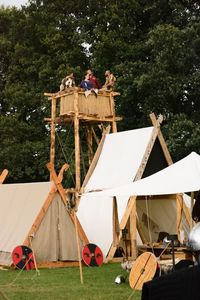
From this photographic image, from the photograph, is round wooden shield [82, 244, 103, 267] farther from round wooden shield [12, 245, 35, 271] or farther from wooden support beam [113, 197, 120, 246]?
round wooden shield [12, 245, 35, 271]

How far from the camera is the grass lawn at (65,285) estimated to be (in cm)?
824

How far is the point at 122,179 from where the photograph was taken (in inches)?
538

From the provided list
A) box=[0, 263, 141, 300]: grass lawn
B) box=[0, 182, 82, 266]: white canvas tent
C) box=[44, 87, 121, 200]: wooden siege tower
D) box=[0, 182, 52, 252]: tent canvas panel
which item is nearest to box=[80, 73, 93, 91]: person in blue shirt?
box=[44, 87, 121, 200]: wooden siege tower

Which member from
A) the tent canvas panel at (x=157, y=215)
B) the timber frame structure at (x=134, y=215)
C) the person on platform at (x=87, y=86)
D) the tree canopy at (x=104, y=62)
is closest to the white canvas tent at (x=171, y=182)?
the timber frame structure at (x=134, y=215)

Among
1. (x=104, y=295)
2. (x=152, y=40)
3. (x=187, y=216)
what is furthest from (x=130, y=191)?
(x=152, y=40)

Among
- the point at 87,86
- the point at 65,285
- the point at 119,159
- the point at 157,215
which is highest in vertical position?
the point at 87,86

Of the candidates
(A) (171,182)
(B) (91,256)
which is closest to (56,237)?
(B) (91,256)

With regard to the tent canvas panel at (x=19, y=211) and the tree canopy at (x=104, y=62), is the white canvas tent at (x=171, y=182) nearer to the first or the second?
the tent canvas panel at (x=19, y=211)

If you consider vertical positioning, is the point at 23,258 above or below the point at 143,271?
above

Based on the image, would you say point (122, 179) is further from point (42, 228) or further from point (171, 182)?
point (171, 182)

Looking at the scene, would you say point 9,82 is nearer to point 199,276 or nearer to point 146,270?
point 146,270

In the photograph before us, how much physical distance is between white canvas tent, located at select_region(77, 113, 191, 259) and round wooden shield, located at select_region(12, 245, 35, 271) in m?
2.00

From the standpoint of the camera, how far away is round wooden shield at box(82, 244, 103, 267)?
39.6ft

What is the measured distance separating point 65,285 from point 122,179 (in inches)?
186
